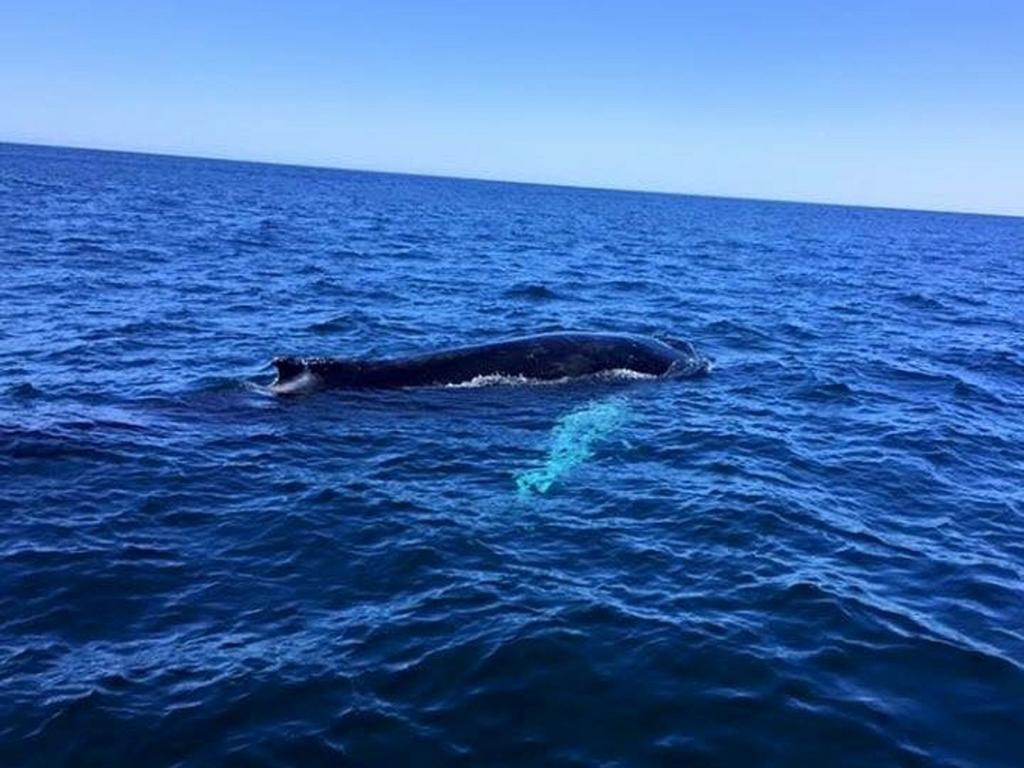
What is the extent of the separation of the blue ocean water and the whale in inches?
33.4

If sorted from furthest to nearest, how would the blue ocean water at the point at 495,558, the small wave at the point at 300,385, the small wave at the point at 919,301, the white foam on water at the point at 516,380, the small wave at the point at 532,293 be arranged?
1. the small wave at the point at 919,301
2. the small wave at the point at 532,293
3. the white foam on water at the point at 516,380
4. the small wave at the point at 300,385
5. the blue ocean water at the point at 495,558

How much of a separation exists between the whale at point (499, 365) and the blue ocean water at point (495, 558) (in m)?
0.85

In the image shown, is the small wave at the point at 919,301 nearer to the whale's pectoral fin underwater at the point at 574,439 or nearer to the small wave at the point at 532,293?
the small wave at the point at 532,293

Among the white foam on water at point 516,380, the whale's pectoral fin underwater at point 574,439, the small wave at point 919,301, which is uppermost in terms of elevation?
the white foam on water at point 516,380

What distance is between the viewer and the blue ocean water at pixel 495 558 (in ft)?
32.4

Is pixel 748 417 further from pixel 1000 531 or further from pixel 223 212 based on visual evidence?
pixel 223 212

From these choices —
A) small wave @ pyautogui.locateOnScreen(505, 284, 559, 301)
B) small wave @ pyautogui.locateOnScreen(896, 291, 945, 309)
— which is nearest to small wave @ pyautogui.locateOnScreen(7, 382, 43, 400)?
small wave @ pyautogui.locateOnScreen(505, 284, 559, 301)

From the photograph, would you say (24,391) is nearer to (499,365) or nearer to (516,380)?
(499,365)

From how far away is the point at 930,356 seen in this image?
32.4m

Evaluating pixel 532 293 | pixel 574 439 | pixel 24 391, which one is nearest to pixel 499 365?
pixel 574 439

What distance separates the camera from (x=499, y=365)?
23.5m

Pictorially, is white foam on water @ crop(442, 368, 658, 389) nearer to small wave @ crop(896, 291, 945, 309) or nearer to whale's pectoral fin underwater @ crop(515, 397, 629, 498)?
whale's pectoral fin underwater @ crop(515, 397, 629, 498)

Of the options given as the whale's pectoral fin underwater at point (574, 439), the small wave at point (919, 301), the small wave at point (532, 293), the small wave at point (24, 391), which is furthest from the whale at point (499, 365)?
the small wave at point (919, 301)

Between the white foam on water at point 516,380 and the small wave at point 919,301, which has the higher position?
the white foam on water at point 516,380
